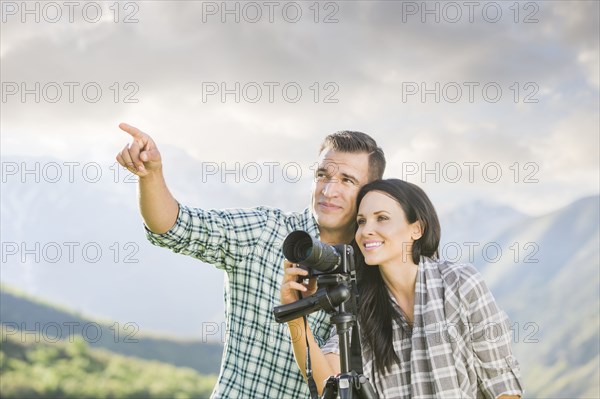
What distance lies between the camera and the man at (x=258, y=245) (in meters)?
2.74

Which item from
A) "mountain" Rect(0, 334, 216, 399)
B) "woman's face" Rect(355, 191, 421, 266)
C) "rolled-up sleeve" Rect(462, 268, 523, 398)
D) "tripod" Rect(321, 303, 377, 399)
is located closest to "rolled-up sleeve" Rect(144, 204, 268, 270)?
"woman's face" Rect(355, 191, 421, 266)

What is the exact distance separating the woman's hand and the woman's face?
0.37 meters

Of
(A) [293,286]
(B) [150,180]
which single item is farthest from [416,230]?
(B) [150,180]

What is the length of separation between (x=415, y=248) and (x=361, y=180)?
39cm

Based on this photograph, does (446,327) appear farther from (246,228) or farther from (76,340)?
(76,340)

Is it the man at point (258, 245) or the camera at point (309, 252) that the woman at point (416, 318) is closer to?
the man at point (258, 245)

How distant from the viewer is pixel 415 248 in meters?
2.95

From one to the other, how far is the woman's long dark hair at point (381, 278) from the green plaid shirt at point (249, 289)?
20cm

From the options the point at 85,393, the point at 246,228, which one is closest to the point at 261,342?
the point at 246,228

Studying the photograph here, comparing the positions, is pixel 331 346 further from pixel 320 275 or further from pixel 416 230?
pixel 416 230

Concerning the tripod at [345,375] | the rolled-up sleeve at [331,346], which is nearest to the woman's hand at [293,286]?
the tripod at [345,375]

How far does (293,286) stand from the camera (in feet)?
8.04

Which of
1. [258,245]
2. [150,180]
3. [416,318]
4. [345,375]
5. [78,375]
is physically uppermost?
[150,180]

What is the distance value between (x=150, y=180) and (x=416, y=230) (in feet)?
3.80
